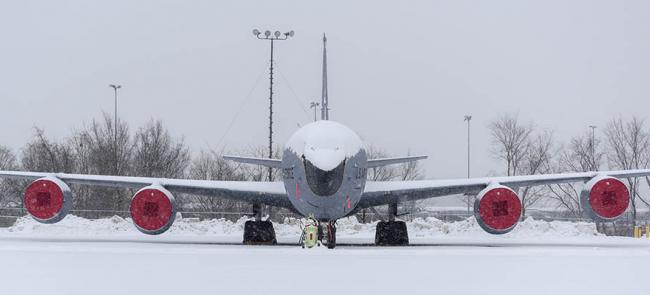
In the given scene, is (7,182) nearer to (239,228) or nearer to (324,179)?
(239,228)

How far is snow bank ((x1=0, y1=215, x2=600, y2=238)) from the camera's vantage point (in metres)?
37.6

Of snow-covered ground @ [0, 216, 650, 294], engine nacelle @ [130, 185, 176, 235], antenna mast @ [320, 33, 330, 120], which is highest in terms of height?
antenna mast @ [320, 33, 330, 120]

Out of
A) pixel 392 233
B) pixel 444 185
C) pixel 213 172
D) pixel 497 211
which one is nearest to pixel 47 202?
pixel 392 233

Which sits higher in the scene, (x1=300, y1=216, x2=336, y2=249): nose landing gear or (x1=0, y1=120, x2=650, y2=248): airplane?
(x1=0, y1=120, x2=650, y2=248): airplane

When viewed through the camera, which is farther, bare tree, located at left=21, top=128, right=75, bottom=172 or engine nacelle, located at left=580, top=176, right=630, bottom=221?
bare tree, located at left=21, top=128, right=75, bottom=172

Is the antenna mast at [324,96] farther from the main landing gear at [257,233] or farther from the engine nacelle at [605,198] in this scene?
the engine nacelle at [605,198]

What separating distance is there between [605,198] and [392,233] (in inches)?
267

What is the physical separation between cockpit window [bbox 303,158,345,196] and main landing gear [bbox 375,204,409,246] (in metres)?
5.29

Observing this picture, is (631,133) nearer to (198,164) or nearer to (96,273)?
(198,164)

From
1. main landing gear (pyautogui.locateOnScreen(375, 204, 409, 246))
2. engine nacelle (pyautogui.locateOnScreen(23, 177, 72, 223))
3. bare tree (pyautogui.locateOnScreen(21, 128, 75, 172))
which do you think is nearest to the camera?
engine nacelle (pyautogui.locateOnScreen(23, 177, 72, 223))

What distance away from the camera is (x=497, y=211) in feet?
84.2

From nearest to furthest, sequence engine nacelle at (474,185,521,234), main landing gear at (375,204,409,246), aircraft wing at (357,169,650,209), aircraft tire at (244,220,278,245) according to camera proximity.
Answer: engine nacelle at (474,185,521,234) < aircraft wing at (357,169,650,209) < aircraft tire at (244,220,278,245) < main landing gear at (375,204,409,246)

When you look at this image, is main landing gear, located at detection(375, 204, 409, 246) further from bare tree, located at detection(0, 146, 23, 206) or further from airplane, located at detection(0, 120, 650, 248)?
bare tree, located at detection(0, 146, 23, 206)

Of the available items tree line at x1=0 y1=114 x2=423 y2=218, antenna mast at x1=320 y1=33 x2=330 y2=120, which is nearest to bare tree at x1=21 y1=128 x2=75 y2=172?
tree line at x1=0 y1=114 x2=423 y2=218
